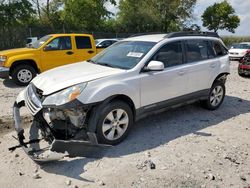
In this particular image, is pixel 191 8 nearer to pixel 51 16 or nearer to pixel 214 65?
pixel 51 16

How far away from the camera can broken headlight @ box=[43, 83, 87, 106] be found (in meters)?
3.98

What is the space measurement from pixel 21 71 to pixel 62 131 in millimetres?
5556

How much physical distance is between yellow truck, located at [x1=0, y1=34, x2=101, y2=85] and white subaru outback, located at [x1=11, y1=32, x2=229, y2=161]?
4279mm

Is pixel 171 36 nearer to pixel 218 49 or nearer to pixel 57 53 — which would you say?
pixel 218 49

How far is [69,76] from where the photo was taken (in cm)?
452

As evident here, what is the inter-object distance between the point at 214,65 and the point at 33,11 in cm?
1755

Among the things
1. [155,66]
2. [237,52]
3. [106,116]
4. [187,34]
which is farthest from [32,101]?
[237,52]

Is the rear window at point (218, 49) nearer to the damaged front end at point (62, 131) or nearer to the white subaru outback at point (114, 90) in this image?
the white subaru outback at point (114, 90)

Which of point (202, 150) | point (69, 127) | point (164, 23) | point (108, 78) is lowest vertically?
point (202, 150)

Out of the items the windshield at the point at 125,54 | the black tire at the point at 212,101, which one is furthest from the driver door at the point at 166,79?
the black tire at the point at 212,101

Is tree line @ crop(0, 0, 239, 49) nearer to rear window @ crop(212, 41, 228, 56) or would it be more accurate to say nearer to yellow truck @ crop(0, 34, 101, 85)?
yellow truck @ crop(0, 34, 101, 85)

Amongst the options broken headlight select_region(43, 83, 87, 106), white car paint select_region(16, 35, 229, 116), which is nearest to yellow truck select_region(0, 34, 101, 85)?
white car paint select_region(16, 35, 229, 116)

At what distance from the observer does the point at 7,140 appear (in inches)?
189

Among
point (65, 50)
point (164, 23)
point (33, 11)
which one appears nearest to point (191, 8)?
point (164, 23)
